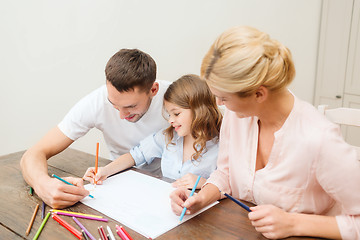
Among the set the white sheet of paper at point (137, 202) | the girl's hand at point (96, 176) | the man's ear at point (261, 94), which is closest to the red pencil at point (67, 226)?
the white sheet of paper at point (137, 202)

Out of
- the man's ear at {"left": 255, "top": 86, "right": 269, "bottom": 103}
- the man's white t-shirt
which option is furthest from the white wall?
the man's ear at {"left": 255, "top": 86, "right": 269, "bottom": 103}

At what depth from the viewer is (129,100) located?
1.42m

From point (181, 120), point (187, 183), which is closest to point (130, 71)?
point (181, 120)

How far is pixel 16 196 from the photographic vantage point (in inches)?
47.2

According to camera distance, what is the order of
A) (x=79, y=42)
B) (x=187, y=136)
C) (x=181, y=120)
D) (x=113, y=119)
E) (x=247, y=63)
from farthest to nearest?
(x=79, y=42) → (x=113, y=119) → (x=187, y=136) → (x=181, y=120) → (x=247, y=63)

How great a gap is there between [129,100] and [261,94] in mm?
642

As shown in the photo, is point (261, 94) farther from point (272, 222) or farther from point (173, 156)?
point (173, 156)

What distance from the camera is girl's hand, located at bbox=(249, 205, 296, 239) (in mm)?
890

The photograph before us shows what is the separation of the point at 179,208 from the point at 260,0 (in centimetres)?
247

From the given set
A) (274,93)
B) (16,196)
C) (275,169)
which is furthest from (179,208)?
(16,196)

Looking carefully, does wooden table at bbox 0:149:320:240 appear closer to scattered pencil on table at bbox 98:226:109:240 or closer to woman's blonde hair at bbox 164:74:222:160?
scattered pencil on table at bbox 98:226:109:240

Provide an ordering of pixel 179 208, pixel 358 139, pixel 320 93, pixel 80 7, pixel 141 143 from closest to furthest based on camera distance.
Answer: pixel 179 208
pixel 141 143
pixel 80 7
pixel 358 139
pixel 320 93

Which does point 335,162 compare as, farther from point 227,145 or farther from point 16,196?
point 16,196

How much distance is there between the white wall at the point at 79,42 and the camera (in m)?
2.42
